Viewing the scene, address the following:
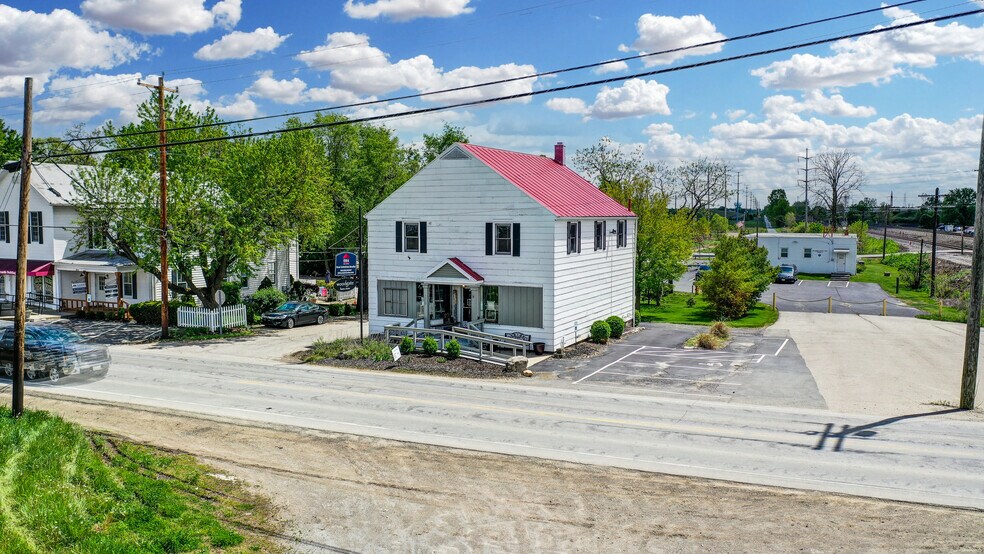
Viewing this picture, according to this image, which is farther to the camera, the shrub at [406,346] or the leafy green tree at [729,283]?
the leafy green tree at [729,283]

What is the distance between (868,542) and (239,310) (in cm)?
3354

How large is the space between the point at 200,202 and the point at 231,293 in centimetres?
853

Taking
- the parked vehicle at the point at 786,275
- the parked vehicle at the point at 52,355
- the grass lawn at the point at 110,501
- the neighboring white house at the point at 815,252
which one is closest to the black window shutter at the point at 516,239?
the parked vehicle at the point at 52,355

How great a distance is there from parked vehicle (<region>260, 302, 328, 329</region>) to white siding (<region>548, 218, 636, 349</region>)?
1649 cm

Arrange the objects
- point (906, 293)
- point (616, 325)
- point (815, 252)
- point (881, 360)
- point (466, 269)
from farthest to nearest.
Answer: point (815, 252) < point (906, 293) < point (616, 325) < point (466, 269) < point (881, 360)

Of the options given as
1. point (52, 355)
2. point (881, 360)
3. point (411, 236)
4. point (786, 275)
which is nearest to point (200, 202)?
point (411, 236)

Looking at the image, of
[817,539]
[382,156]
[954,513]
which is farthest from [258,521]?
[382,156]

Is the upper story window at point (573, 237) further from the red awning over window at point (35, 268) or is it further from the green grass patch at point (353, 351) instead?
the red awning over window at point (35, 268)

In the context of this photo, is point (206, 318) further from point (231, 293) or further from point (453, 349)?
point (453, 349)

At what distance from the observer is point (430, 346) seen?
2956cm

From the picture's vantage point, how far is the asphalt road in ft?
51.1

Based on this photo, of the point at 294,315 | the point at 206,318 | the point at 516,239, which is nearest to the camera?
the point at 516,239

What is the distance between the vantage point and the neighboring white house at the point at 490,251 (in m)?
30.5

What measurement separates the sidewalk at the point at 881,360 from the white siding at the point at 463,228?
11.1 m
